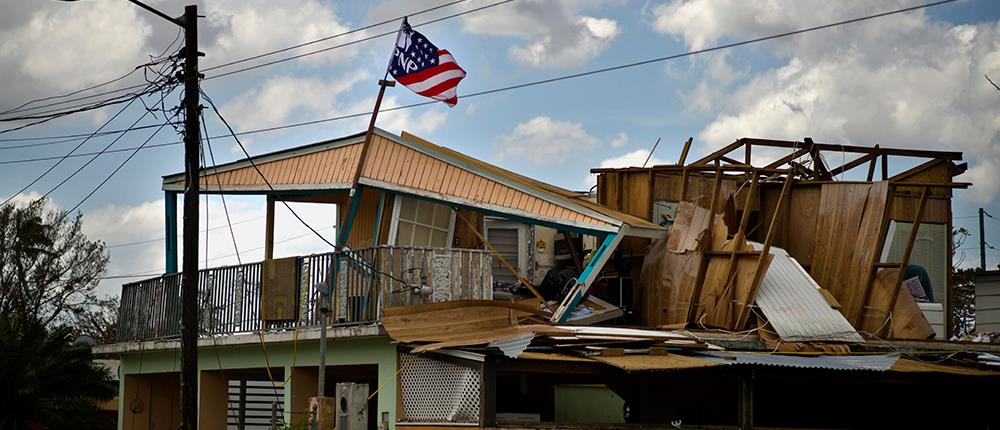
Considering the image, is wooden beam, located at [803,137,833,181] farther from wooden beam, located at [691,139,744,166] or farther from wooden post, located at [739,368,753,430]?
wooden post, located at [739,368,753,430]

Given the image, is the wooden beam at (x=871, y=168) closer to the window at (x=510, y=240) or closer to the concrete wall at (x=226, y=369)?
the window at (x=510, y=240)

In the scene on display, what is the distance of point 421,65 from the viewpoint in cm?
2058

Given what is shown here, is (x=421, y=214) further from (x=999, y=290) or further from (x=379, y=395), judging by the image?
(x=999, y=290)

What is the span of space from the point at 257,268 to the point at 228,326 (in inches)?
56.2

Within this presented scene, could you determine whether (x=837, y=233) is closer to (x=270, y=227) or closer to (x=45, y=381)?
(x=270, y=227)

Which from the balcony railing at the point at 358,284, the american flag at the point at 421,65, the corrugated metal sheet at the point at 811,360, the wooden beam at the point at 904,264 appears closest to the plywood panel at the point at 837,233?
the wooden beam at the point at 904,264

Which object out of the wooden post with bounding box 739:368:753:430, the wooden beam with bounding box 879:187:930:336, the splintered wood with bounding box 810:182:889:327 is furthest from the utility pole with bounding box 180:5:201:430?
the wooden beam with bounding box 879:187:930:336

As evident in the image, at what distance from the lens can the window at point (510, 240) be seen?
965 inches

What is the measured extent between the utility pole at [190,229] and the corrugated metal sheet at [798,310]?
8623 millimetres

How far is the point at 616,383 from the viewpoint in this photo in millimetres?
18516

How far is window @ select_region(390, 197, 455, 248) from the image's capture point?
2108 cm

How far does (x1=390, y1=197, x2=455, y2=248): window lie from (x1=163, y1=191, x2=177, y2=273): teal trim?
16.5ft

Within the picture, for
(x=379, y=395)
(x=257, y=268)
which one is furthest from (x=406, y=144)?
(x=379, y=395)

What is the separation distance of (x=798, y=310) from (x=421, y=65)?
7.20m
